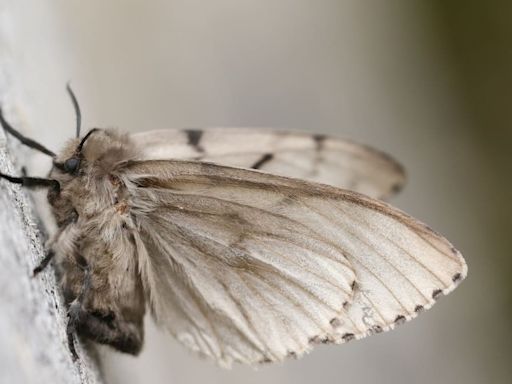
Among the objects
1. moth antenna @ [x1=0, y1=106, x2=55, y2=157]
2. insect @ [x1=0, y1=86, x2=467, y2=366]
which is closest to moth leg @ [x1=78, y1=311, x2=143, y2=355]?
insect @ [x1=0, y1=86, x2=467, y2=366]

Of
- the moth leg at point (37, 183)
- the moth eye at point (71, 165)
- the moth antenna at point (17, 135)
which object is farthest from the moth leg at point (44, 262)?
the moth antenna at point (17, 135)

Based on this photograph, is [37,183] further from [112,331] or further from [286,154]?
[286,154]

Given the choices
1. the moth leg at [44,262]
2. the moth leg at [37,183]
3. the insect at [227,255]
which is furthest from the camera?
the insect at [227,255]

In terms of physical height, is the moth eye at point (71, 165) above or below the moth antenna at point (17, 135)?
below

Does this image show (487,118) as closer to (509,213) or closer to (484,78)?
(484,78)

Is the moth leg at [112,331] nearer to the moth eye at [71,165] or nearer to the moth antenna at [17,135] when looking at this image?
the moth eye at [71,165]

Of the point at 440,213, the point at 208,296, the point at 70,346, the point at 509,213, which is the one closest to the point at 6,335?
the point at 70,346

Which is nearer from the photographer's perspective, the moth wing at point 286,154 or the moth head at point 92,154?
the moth head at point 92,154
